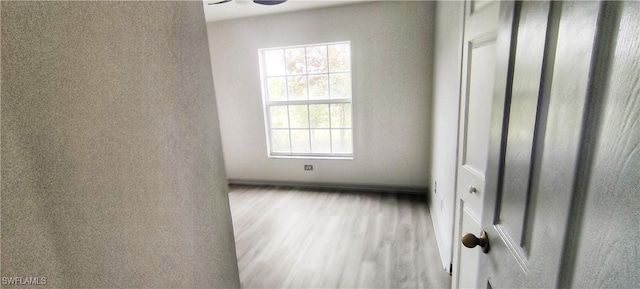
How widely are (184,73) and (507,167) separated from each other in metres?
1.00

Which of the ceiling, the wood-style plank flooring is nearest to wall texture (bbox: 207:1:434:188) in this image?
the ceiling

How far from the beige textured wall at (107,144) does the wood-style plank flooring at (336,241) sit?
137cm

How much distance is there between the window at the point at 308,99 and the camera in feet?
12.1

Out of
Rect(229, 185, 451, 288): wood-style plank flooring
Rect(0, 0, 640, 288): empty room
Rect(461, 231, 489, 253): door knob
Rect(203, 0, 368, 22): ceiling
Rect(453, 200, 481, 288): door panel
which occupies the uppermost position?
Rect(203, 0, 368, 22): ceiling

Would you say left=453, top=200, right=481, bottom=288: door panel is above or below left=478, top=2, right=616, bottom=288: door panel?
below

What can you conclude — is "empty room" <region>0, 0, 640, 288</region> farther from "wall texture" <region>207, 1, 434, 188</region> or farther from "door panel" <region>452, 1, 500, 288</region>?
"wall texture" <region>207, 1, 434, 188</region>

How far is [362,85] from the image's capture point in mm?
3525

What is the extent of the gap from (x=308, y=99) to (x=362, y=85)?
0.81 meters

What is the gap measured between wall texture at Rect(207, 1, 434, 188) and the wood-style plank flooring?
16.2 inches

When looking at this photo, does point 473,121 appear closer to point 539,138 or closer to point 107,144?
point 539,138

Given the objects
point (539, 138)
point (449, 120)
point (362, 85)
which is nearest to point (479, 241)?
point (539, 138)

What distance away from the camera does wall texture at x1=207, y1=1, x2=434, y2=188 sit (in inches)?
130

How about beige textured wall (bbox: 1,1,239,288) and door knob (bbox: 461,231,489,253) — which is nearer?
beige textured wall (bbox: 1,1,239,288)

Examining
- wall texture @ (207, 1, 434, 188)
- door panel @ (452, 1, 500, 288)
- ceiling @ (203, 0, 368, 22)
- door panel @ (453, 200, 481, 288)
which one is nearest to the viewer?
door panel @ (452, 1, 500, 288)
